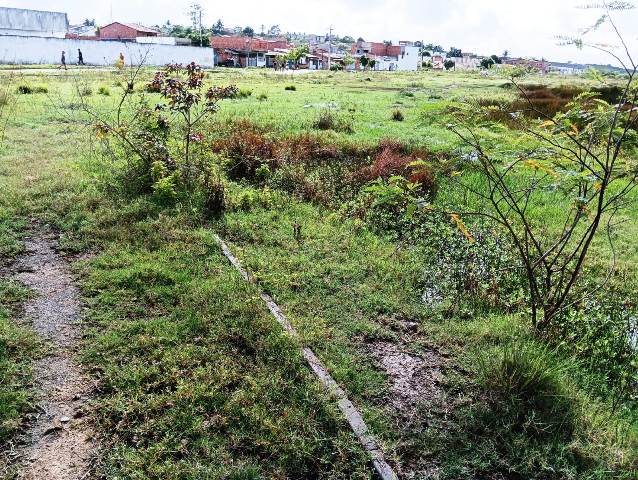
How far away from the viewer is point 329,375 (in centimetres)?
383

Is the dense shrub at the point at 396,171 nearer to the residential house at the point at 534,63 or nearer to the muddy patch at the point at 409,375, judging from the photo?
the residential house at the point at 534,63

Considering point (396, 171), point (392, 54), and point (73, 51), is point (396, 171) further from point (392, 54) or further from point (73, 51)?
point (392, 54)

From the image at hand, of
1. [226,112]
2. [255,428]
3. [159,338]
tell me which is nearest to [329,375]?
[255,428]

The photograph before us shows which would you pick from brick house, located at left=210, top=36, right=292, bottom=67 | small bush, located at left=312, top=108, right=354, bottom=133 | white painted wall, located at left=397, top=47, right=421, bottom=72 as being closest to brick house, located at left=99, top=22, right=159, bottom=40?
brick house, located at left=210, top=36, right=292, bottom=67

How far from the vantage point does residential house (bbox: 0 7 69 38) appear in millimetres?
56906

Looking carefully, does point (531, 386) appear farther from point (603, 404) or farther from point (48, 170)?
point (48, 170)

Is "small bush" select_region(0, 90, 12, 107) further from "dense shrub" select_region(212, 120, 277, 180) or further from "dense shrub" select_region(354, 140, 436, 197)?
"dense shrub" select_region(354, 140, 436, 197)

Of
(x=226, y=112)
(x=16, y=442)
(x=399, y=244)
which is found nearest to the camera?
(x=16, y=442)

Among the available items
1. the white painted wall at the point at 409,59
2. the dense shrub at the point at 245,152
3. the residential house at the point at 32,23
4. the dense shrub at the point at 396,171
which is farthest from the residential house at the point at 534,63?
the white painted wall at the point at 409,59

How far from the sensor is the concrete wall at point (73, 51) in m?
39.3

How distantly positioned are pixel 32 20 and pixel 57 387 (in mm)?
71588

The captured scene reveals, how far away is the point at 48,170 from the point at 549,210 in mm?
8275

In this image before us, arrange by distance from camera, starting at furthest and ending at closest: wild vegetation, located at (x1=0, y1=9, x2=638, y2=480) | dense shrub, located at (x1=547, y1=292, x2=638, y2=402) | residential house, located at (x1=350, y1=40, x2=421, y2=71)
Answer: residential house, located at (x1=350, y1=40, x2=421, y2=71), dense shrub, located at (x1=547, y1=292, x2=638, y2=402), wild vegetation, located at (x1=0, y1=9, x2=638, y2=480)

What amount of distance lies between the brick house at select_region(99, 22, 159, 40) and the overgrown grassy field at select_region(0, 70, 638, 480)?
66649 mm
